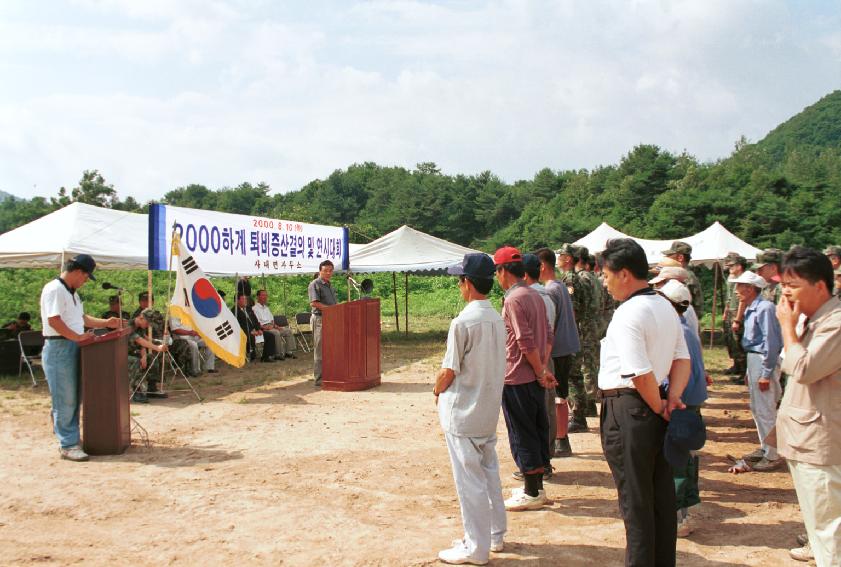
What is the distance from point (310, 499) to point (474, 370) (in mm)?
2123

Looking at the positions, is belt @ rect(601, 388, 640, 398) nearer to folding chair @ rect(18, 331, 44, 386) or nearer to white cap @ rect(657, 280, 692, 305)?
white cap @ rect(657, 280, 692, 305)

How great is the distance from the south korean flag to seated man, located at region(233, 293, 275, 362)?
4119 mm

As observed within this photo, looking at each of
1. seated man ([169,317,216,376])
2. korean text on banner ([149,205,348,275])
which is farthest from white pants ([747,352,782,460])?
seated man ([169,317,216,376])

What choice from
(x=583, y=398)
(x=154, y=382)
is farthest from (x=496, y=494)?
(x=154, y=382)

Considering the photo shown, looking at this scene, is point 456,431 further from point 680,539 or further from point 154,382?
point 154,382

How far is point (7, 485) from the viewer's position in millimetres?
5633

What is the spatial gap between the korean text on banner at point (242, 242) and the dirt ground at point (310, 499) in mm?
2576

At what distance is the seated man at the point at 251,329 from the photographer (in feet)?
45.2

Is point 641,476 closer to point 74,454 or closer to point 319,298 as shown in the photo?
point 74,454

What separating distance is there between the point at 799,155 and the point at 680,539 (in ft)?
177

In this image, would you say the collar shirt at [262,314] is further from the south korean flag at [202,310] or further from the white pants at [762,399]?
the white pants at [762,399]

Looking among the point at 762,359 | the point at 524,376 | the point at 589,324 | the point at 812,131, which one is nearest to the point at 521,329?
the point at 524,376

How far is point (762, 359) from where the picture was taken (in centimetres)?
577

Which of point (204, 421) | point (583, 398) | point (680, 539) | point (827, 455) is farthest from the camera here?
point (204, 421)
